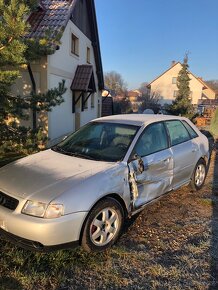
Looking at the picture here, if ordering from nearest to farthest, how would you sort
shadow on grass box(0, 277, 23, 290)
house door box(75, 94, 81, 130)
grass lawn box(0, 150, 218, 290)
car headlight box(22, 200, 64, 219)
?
shadow on grass box(0, 277, 23, 290) → grass lawn box(0, 150, 218, 290) → car headlight box(22, 200, 64, 219) → house door box(75, 94, 81, 130)

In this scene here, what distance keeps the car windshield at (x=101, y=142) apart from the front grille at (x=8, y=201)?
1.20 meters

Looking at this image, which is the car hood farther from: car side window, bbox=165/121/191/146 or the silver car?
car side window, bbox=165/121/191/146

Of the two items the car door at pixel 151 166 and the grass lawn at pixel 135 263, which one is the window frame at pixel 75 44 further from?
the grass lawn at pixel 135 263

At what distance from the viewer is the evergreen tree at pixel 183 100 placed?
83.9 ft

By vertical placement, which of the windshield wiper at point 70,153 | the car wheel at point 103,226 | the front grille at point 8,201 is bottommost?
the car wheel at point 103,226

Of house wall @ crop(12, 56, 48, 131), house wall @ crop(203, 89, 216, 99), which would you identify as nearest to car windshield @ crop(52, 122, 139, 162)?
house wall @ crop(12, 56, 48, 131)

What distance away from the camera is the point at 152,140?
→ 183 inches

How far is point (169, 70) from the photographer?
61625mm

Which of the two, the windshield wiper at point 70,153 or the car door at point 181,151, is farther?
the car door at point 181,151

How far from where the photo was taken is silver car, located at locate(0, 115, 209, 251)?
3.16 m

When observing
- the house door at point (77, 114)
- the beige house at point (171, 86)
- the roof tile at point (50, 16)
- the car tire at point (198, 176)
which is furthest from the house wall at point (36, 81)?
the beige house at point (171, 86)

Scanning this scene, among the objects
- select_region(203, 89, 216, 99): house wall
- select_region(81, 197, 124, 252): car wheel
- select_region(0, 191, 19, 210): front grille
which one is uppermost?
select_region(203, 89, 216, 99): house wall

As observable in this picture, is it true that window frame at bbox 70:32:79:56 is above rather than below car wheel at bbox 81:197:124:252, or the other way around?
above

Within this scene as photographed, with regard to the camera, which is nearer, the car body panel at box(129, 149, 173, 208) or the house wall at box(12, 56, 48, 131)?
the car body panel at box(129, 149, 173, 208)
